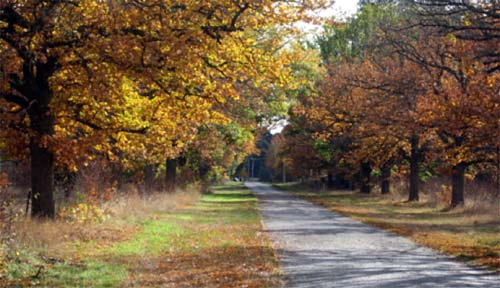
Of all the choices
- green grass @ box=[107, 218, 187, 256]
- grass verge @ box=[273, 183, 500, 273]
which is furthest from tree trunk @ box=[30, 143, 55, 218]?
grass verge @ box=[273, 183, 500, 273]

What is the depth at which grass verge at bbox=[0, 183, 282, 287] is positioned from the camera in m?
11.8

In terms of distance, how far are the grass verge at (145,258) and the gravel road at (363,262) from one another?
1.88 feet

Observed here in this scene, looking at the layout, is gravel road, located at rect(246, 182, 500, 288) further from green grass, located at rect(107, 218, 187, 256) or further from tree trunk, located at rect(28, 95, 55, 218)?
tree trunk, located at rect(28, 95, 55, 218)

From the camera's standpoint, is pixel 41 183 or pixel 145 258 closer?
pixel 145 258

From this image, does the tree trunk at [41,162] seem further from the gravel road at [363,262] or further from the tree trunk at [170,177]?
the tree trunk at [170,177]

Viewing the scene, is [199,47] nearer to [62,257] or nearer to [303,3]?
[303,3]

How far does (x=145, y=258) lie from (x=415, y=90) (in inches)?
718

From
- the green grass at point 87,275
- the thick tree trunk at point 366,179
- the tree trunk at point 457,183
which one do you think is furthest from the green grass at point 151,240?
the thick tree trunk at point 366,179

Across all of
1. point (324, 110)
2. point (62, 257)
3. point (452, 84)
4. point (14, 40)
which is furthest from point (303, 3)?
point (324, 110)

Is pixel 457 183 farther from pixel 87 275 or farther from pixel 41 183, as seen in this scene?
pixel 87 275

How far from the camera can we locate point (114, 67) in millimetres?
14344

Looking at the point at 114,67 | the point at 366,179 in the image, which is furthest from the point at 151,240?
the point at 366,179

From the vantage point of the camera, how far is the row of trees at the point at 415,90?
1836 centimetres

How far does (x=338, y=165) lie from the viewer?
195ft
